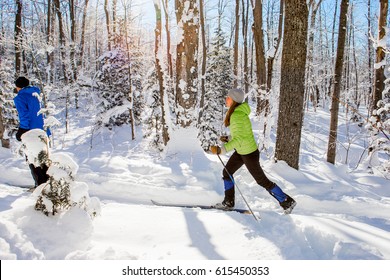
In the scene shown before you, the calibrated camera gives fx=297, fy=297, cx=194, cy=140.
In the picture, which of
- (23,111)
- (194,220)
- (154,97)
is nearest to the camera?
(194,220)

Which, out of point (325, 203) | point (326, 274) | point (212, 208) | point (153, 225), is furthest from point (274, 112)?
point (326, 274)

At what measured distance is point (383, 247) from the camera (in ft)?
10.7

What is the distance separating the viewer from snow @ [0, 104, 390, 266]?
320 cm

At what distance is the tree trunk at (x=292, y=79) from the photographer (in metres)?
6.54

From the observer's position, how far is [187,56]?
9.12 meters

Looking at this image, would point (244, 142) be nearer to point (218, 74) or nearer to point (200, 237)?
point (200, 237)

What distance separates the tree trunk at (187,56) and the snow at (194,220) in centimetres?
203

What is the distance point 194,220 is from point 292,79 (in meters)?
4.12

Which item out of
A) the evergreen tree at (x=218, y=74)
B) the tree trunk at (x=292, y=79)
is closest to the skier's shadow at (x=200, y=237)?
the tree trunk at (x=292, y=79)

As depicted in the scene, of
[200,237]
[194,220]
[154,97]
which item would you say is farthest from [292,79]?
[154,97]

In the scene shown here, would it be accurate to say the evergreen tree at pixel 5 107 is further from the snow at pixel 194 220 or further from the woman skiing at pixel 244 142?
the woman skiing at pixel 244 142

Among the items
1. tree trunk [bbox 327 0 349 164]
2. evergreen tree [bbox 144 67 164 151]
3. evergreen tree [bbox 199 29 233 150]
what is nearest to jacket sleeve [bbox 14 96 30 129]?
evergreen tree [bbox 144 67 164 151]

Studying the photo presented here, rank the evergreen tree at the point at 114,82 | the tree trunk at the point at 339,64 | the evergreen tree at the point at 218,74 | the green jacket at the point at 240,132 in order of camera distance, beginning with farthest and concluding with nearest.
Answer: the evergreen tree at the point at 218,74 → the evergreen tree at the point at 114,82 → the tree trunk at the point at 339,64 → the green jacket at the point at 240,132

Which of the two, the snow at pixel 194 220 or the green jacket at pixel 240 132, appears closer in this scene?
the snow at pixel 194 220
